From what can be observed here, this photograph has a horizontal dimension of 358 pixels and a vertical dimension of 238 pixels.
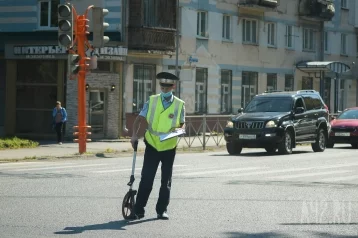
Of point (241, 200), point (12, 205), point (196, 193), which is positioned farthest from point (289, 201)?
point (12, 205)

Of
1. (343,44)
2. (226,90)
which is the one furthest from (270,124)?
(343,44)

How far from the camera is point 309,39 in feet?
186

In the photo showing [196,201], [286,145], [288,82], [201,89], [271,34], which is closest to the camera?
[196,201]

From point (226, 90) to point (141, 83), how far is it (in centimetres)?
748

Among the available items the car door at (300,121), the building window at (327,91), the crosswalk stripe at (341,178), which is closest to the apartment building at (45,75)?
the car door at (300,121)

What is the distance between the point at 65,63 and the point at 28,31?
2.62 meters

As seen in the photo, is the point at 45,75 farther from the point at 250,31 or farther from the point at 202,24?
the point at 250,31

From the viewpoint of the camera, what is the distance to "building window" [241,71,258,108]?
50.6 m

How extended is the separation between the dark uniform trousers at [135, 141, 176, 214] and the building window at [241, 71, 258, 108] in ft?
124

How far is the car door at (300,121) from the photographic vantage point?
3083 cm

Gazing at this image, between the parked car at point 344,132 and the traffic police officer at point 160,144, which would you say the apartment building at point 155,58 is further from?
the traffic police officer at point 160,144

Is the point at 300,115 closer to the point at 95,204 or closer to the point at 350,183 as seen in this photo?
the point at 350,183

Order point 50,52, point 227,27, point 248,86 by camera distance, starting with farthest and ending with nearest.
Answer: point 248,86
point 227,27
point 50,52

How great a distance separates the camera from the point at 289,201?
50.1 ft
